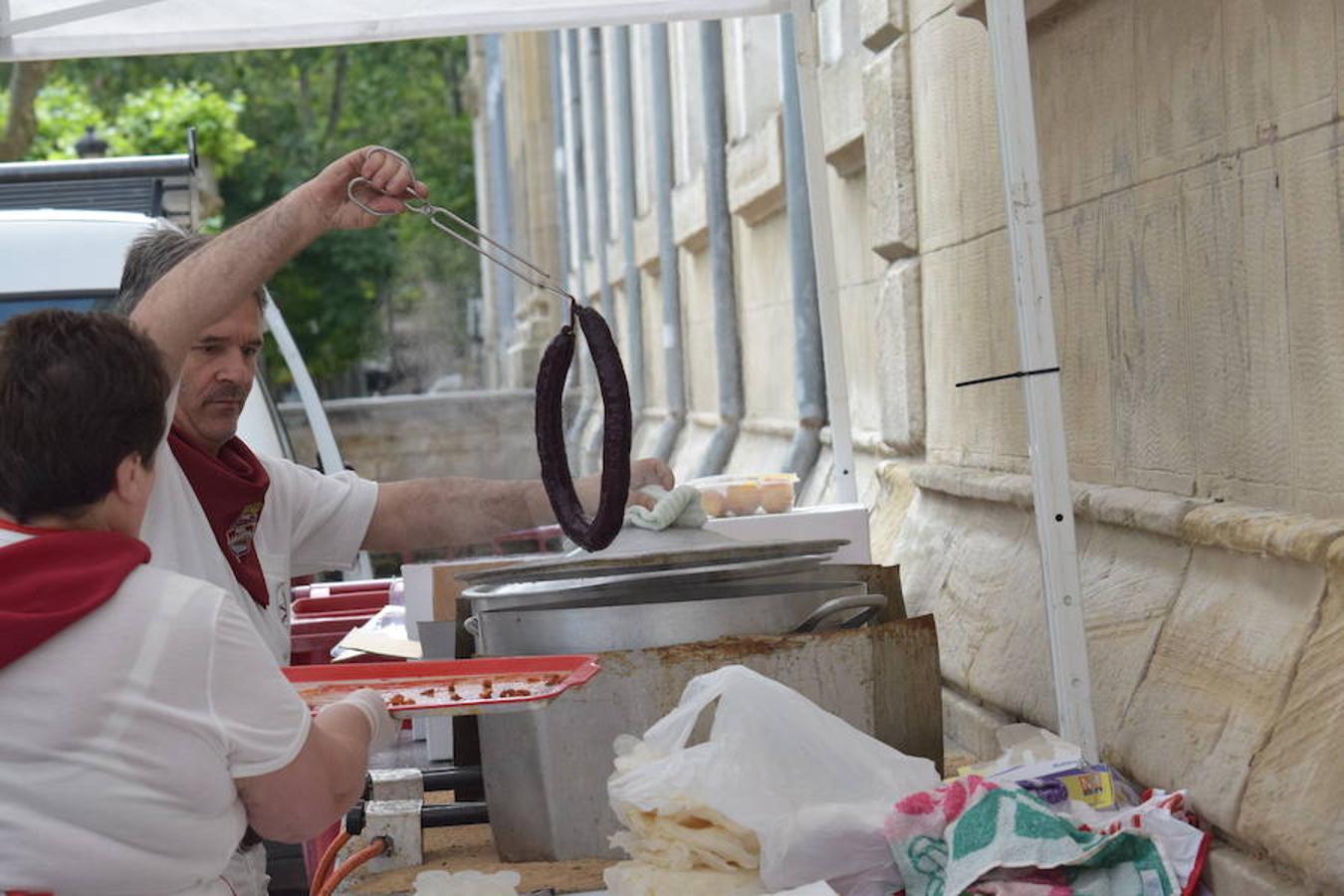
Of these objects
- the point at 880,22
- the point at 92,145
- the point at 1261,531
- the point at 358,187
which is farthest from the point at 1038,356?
the point at 92,145

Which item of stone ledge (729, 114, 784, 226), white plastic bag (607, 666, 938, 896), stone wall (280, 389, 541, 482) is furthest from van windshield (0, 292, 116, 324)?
stone wall (280, 389, 541, 482)

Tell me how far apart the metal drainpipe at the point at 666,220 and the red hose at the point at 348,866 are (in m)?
11.8

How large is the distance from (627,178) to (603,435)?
15.4 m

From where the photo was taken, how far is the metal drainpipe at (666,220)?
51.4 ft

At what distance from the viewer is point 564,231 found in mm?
30891

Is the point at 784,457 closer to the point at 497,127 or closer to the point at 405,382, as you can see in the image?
the point at 497,127

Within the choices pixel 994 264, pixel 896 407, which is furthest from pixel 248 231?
pixel 896 407

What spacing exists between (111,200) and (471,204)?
4616 centimetres

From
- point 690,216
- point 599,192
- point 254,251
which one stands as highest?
point 599,192

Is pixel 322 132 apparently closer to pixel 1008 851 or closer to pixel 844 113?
A: pixel 844 113

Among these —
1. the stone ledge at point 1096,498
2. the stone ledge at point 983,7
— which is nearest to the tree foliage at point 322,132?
the stone ledge at point 1096,498

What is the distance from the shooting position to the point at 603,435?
378 centimetres

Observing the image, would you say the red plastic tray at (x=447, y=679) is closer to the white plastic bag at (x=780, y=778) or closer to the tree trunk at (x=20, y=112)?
the white plastic bag at (x=780, y=778)

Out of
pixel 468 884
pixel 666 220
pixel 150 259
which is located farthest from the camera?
pixel 666 220
